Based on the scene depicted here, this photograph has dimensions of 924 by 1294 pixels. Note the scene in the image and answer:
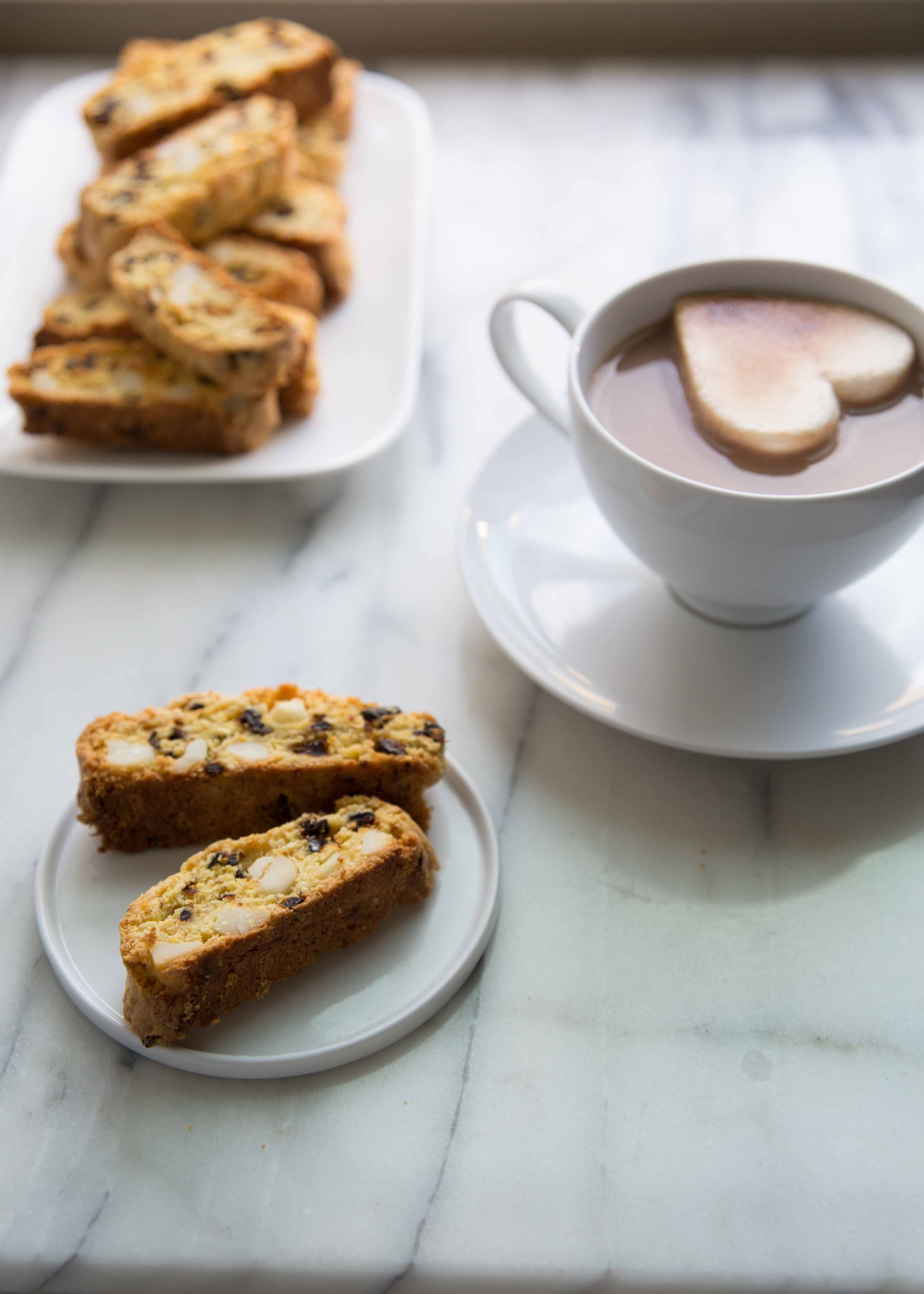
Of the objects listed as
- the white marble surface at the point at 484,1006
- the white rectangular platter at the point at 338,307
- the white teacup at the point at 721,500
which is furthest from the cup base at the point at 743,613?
the white rectangular platter at the point at 338,307

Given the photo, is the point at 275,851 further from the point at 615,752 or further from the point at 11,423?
the point at 11,423

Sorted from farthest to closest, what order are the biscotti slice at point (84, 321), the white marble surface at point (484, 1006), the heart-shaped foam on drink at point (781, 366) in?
the biscotti slice at point (84, 321), the heart-shaped foam on drink at point (781, 366), the white marble surface at point (484, 1006)

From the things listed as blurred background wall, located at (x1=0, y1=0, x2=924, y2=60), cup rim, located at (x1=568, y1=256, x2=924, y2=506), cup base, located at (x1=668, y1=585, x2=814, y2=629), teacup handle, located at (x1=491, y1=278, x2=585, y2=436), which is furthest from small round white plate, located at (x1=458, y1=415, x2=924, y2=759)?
blurred background wall, located at (x1=0, y1=0, x2=924, y2=60)

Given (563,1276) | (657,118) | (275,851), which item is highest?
(657,118)

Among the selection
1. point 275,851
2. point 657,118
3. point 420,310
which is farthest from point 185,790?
point 657,118

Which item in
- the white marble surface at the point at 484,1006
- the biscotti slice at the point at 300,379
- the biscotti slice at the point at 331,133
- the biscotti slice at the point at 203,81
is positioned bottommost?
the white marble surface at the point at 484,1006

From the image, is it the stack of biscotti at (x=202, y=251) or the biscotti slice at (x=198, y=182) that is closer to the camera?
the stack of biscotti at (x=202, y=251)

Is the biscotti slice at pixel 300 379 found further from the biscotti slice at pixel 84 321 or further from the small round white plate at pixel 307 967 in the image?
the small round white plate at pixel 307 967
